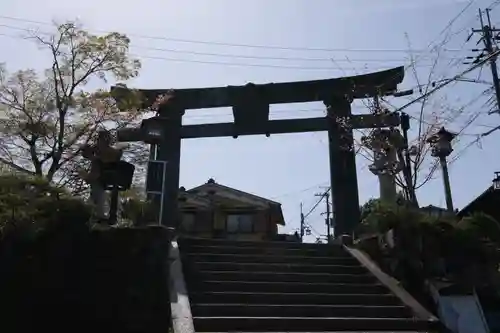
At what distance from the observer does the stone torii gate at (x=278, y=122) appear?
38.7ft

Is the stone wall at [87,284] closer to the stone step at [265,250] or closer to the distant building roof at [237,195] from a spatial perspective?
the stone step at [265,250]

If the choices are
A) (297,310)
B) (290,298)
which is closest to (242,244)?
(290,298)

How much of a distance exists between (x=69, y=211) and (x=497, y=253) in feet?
19.6

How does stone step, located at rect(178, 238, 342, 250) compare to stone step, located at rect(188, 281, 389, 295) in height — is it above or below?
above

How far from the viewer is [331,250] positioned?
8984mm

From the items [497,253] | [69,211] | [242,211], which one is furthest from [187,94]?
[242,211]

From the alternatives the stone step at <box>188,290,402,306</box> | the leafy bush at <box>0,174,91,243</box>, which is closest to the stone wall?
the leafy bush at <box>0,174,91,243</box>

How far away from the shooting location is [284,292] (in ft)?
22.8

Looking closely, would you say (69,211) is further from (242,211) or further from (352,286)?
(242,211)

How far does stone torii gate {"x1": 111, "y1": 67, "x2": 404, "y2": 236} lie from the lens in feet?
38.7

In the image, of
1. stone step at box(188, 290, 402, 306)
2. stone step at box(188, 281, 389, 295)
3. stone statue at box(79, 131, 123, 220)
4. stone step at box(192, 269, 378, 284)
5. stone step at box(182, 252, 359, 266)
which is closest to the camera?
stone step at box(188, 290, 402, 306)

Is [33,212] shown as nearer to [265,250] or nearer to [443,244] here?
[265,250]

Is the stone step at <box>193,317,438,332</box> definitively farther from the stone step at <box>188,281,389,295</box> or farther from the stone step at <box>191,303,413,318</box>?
the stone step at <box>188,281,389,295</box>

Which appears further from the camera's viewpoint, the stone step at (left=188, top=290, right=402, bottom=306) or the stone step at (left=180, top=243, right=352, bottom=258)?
the stone step at (left=180, top=243, right=352, bottom=258)
